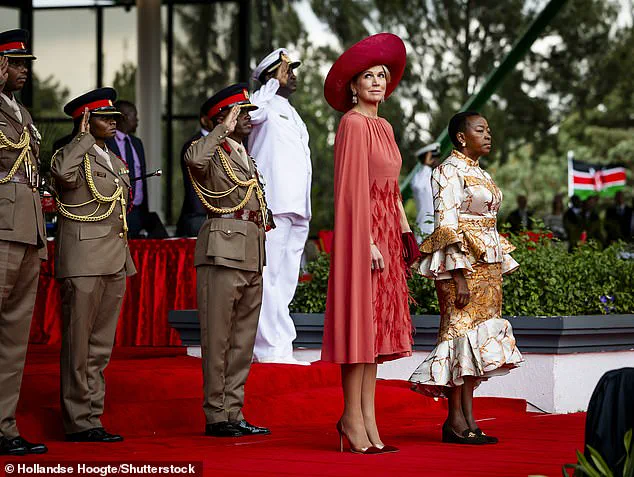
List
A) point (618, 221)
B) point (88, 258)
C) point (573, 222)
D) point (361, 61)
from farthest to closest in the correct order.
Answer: point (618, 221) < point (573, 222) < point (88, 258) < point (361, 61)

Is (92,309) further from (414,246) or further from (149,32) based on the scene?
(149,32)

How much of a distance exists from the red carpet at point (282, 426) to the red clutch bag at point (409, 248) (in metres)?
0.92

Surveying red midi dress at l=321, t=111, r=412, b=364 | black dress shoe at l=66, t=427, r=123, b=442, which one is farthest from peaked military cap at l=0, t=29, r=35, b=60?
black dress shoe at l=66, t=427, r=123, b=442

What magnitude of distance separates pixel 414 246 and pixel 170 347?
13.1 ft

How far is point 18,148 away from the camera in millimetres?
6059

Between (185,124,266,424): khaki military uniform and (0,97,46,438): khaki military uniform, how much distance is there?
970 millimetres

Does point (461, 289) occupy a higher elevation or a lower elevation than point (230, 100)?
lower

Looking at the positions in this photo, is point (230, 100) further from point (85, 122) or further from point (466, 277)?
point (466, 277)

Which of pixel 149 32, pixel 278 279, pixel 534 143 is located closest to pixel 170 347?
pixel 278 279

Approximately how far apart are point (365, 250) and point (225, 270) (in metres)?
1.08

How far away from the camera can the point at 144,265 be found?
9.92 metres

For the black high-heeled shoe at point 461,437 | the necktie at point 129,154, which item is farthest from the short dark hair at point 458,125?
the necktie at point 129,154

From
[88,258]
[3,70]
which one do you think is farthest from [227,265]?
[3,70]

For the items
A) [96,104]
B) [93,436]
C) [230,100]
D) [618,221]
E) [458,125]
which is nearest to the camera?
[93,436]
